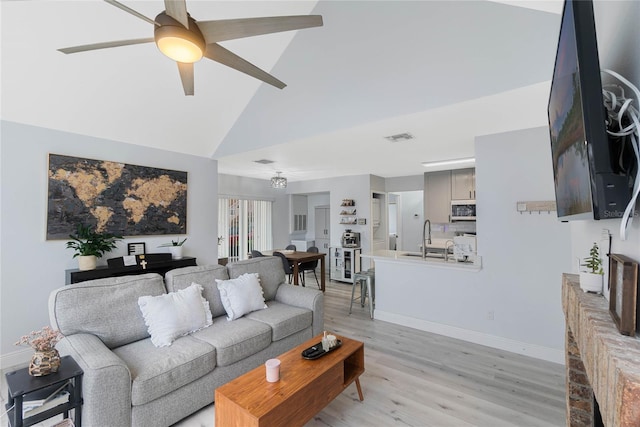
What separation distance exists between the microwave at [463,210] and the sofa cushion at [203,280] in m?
4.11

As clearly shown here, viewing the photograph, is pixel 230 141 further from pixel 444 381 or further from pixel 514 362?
pixel 514 362

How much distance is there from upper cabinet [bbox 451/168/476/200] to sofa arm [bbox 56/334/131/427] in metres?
5.13

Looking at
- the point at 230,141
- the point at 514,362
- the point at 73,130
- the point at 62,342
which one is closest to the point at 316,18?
the point at 62,342

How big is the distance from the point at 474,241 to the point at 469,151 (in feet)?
4.29

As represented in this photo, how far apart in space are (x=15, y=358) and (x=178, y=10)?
12.4 feet

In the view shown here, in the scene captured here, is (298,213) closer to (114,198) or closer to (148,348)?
(114,198)

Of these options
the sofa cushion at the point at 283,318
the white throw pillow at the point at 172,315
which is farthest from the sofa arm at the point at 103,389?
the sofa cushion at the point at 283,318

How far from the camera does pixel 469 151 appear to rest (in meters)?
3.90

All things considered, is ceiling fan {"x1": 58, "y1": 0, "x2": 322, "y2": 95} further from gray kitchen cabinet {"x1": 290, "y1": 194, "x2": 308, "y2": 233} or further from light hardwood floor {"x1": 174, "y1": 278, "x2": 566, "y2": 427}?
gray kitchen cabinet {"x1": 290, "y1": 194, "x2": 308, "y2": 233}

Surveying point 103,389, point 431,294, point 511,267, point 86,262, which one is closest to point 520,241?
point 511,267

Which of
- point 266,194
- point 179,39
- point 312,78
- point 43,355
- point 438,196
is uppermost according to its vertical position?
point 312,78

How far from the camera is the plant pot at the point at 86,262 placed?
316 cm

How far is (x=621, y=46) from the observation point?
3.34 feet

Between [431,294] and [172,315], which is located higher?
[172,315]
